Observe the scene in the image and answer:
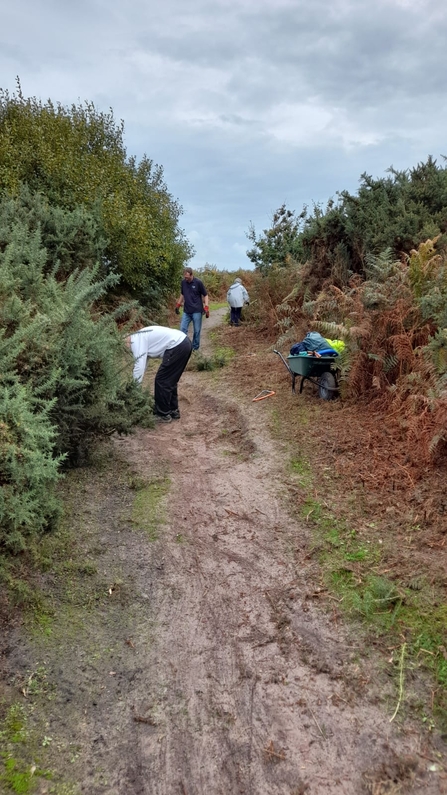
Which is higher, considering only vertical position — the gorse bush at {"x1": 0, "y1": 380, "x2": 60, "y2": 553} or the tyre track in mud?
the gorse bush at {"x1": 0, "y1": 380, "x2": 60, "y2": 553}

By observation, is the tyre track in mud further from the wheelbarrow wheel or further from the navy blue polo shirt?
the navy blue polo shirt

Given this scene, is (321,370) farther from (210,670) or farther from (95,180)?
(95,180)

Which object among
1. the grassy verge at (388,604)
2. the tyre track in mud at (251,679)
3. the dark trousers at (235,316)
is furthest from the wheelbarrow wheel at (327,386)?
the dark trousers at (235,316)

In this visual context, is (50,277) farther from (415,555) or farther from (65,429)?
(415,555)

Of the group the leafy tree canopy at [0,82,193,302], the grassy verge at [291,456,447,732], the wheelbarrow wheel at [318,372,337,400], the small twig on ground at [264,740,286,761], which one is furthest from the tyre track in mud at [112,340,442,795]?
the leafy tree canopy at [0,82,193,302]

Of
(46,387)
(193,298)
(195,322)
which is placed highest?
(193,298)

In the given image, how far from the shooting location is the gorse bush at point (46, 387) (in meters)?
3.82

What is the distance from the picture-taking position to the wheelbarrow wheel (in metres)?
7.95

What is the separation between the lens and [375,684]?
3.17 meters

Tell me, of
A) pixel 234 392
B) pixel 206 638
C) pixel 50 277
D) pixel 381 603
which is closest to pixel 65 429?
pixel 50 277

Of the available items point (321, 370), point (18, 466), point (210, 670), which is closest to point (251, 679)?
point (210, 670)

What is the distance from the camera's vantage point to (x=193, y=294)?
40.9ft

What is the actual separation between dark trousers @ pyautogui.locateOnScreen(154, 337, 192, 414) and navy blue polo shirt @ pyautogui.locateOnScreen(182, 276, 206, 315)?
15.9ft

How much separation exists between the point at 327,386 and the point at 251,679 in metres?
5.20
